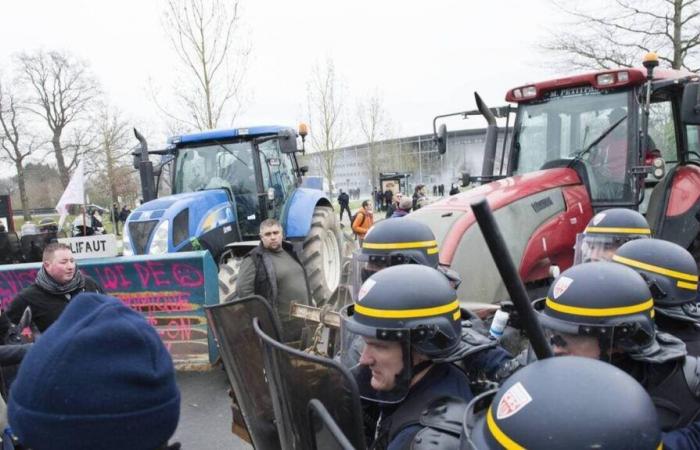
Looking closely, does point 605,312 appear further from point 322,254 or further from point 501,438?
point 322,254

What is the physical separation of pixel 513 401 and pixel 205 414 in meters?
4.37

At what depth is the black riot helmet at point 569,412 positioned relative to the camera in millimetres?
1095

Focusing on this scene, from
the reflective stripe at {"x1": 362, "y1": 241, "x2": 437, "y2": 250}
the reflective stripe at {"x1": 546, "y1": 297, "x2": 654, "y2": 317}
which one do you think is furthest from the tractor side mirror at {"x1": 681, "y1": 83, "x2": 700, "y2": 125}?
the reflective stripe at {"x1": 546, "y1": 297, "x2": 654, "y2": 317}

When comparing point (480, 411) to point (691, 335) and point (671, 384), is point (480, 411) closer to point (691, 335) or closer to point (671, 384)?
point (671, 384)

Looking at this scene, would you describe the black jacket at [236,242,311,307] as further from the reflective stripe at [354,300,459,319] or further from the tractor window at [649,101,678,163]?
the tractor window at [649,101,678,163]

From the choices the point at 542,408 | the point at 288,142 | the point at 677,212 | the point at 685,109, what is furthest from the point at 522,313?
the point at 288,142

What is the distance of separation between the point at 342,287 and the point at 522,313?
3944 millimetres

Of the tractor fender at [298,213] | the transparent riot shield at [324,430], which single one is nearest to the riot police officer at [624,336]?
the transparent riot shield at [324,430]

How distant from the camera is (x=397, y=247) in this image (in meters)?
3.15

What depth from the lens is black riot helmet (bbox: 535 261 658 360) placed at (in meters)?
1.95

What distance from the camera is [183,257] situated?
5.69 metres

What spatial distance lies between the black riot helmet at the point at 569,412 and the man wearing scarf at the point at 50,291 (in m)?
4.16

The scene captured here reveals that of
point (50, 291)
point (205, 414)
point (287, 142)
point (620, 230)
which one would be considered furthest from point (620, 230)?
point (287, 142)

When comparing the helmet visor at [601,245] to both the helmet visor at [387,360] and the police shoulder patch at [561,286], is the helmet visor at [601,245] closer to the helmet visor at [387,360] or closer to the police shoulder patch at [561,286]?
the police shoulder patch at [561,286]
